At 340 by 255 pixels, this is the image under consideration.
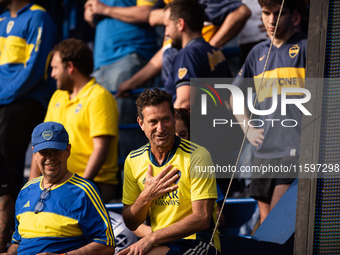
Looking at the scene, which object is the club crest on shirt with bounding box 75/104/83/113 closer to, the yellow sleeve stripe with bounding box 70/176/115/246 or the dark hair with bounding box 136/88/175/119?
the dark hair with bounding box 136/88/175/119

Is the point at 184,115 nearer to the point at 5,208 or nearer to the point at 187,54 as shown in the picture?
the point at 187,54

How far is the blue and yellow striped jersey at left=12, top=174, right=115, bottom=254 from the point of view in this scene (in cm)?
340

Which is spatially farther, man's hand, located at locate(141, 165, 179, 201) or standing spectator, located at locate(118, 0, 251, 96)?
standing spectator, located at locate(118, 0, 251, 96)

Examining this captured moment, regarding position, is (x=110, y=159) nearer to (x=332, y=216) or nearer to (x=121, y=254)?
(x=121, y=254)

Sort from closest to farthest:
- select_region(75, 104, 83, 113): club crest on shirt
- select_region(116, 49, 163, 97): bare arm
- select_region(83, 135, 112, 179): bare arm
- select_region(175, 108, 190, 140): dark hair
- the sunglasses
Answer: the sunglasses, select_region(175, 108, 190, 140): dark hair, select_region(83, 135, 112, 179): bare arm, select_region(75, 104, 83, 113): club crest on shirt, select_region(116, 49, 163, 97): bare arm

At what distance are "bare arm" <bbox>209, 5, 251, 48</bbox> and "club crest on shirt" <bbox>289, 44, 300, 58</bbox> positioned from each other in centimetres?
118

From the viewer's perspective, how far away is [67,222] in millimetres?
3428

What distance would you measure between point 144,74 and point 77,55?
82 cm

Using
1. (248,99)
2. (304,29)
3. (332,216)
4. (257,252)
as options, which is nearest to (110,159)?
(248,99)

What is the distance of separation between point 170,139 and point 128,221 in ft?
1.92

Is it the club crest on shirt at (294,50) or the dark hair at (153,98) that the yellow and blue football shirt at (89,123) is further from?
the club crest on shirt at (294,50)

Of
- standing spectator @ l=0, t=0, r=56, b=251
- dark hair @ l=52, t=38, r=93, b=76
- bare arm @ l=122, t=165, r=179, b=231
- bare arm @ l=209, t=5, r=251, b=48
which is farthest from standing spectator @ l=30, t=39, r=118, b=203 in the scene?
bare arm @ l=122, t=165, r=179, b=231

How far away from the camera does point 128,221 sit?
3.67 m

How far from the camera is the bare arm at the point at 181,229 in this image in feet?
11.2
